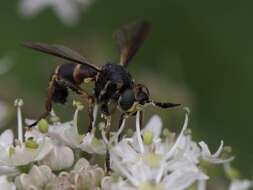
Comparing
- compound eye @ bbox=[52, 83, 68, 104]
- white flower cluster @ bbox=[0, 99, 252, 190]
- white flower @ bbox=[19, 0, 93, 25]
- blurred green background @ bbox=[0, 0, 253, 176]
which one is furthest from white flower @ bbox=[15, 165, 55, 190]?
white flower @ bbox=[19, 0, 93, 25]

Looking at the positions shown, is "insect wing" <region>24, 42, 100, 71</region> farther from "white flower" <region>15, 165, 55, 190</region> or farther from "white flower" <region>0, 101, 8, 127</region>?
"white flower" <region>0, 101, 8, 127</region>

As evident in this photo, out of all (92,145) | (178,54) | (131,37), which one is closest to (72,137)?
(92,145)

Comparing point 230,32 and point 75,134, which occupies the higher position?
point 230,32

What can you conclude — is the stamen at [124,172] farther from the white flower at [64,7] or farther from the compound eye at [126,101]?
the white flower at [64,7]

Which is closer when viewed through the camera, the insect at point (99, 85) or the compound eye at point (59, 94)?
the insect at point (99, 85)

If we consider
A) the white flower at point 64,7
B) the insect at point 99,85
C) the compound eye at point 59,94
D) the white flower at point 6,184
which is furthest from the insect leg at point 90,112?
the white flower at point 64,7

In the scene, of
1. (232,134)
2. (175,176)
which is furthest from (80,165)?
(232,134)

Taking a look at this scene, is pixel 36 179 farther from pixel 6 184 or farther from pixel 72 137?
pixel 72 137

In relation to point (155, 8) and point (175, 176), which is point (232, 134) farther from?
point (175, 176)
